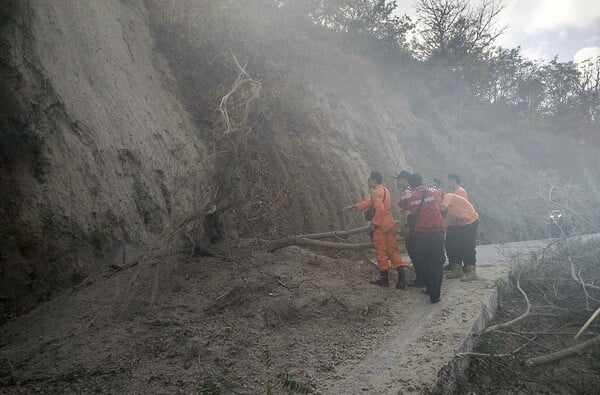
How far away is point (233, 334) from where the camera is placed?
4.78m

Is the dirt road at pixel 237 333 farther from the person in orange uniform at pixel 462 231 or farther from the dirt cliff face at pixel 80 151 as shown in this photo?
the person in orange uniform at pixel 462 231

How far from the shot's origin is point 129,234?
7145 mm

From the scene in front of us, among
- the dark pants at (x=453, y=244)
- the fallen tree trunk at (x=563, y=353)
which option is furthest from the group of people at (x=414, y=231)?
the fallen tree trunk at (x=563, y=353)

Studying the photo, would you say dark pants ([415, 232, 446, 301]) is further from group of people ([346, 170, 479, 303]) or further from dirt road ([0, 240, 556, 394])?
dirt road ([0, 240, 556, 394])

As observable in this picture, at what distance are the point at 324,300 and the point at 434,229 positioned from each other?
1.96 metres

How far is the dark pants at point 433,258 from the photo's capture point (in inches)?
249

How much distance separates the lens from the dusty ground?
4031mm

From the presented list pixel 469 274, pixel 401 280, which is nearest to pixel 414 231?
pixel 401 280

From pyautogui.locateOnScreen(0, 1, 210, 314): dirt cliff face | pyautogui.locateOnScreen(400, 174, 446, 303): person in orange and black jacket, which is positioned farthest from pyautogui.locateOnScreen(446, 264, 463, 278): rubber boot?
pyautogui.locateOnScreen(0, 1, 210, 314): dirt cliff face

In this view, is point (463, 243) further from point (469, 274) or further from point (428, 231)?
point (428, 231)

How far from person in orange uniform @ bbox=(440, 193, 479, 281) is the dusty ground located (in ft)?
3.56

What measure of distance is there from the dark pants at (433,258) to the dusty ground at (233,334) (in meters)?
0.25

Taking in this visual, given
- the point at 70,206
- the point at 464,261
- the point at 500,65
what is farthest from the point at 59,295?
the point at 500,65

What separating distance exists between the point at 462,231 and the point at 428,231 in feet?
5.57
